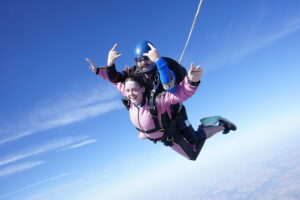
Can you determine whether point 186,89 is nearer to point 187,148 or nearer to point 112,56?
point 112,56

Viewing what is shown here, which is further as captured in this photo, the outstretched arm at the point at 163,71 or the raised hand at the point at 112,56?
the raised hand at the point at 112,56

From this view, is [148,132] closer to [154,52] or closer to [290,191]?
[154,52]

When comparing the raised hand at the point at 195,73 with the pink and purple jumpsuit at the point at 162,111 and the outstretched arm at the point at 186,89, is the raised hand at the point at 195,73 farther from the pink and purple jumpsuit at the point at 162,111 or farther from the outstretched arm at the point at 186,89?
the pink and purple jumpsuit at the point at 162,111

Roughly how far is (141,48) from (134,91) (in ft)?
2.16

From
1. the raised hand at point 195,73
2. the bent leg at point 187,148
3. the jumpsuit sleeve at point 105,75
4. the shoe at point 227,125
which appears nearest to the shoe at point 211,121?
the shoe at point 227,125

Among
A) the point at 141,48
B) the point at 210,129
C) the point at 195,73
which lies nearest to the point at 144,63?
the point at 141,48

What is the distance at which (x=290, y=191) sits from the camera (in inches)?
7534

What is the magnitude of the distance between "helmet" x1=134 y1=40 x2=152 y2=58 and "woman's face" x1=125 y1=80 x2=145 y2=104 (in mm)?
431

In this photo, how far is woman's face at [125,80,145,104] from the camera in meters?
4.02

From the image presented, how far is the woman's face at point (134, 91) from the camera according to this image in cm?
402

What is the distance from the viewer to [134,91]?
403 centimetres

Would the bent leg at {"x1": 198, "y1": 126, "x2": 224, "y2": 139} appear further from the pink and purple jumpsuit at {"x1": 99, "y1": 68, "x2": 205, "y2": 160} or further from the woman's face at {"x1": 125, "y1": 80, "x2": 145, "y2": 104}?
the woman's face at {"x1": 125, "y1": 80, "x2": 145, "y2": 104}

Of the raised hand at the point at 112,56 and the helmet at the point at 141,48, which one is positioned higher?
the raised hand at the point at 112,56

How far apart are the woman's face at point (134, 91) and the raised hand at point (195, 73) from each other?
110 cm
